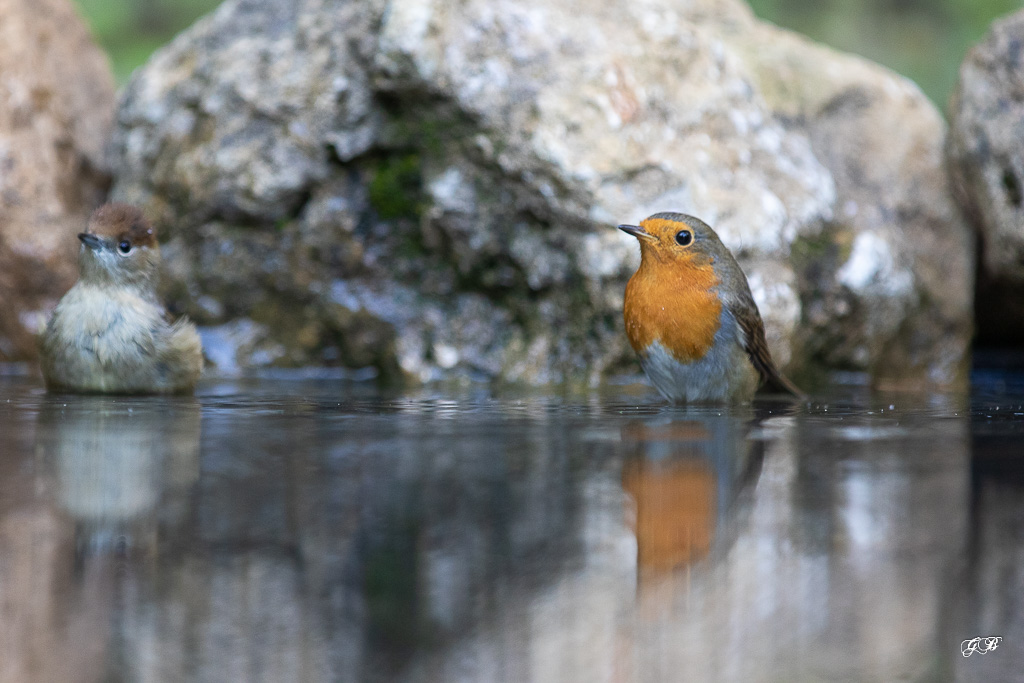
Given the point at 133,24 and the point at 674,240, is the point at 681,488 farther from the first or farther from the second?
the point at 133,24

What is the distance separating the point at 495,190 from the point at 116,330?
2138 millimetres

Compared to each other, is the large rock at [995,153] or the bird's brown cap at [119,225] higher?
the large rock at [995,153]

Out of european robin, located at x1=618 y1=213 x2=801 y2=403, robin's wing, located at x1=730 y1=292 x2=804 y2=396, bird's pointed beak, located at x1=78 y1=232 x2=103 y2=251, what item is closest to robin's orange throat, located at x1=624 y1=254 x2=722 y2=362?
european robin, located at x1=618 y1=213 x2=801 y2=403

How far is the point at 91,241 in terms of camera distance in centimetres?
411

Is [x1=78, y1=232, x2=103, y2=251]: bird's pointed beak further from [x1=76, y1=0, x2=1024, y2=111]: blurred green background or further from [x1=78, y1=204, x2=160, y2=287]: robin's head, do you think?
[x1=76, y1=0, x2=1024, y2=111]: blurred green background

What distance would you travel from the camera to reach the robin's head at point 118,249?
4.13m

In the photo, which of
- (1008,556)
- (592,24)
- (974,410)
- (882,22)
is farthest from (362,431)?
(882,22)

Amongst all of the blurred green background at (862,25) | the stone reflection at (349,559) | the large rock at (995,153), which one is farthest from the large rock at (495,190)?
the blurred green background at (862,25)

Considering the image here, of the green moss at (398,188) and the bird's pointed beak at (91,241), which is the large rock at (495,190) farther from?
the bird's pointed beak at (91,241)

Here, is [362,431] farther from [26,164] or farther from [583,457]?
[26,164]

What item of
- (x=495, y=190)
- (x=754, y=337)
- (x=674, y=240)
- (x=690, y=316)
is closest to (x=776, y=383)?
(x=754, y=337)

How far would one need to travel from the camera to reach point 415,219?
18.1 feet

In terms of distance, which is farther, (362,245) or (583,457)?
(362,245)

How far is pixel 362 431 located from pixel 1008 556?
183 cm
